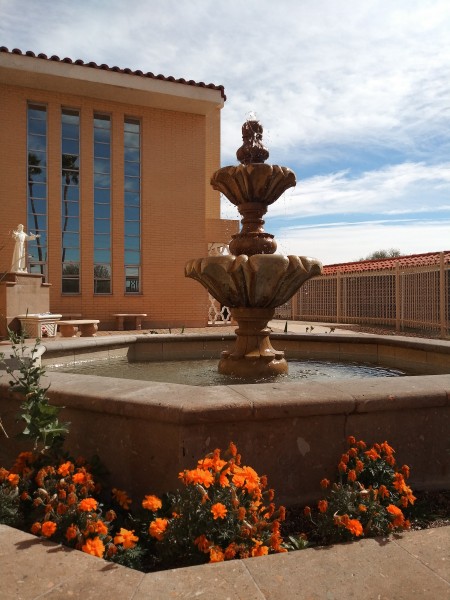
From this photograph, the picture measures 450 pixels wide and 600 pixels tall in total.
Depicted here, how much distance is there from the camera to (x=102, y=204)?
14883 mm

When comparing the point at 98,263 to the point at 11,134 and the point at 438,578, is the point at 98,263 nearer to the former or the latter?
the point at 11,134

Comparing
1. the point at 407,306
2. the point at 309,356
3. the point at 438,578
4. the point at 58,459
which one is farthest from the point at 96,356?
the point at 407,306

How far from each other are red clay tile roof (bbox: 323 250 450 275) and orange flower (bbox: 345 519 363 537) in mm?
13843

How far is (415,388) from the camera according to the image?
2816 millimetres

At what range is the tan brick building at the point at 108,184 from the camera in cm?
1373

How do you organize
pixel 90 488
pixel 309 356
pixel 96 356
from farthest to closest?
pixel 309 356
pixel 96 356
pixel 90 488

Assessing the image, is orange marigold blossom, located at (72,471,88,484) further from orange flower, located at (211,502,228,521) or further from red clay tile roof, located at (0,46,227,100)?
red clay tile roof, located at (0,46,227,100)

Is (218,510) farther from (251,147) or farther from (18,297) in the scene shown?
(18,297)

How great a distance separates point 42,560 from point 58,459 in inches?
30.3

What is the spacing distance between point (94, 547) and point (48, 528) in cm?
20

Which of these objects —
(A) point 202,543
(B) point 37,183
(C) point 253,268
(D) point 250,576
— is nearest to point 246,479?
(A) point 202,543

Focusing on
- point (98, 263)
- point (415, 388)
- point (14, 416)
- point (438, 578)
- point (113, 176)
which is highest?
point (113, 176)

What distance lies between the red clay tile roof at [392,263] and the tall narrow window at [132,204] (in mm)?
8523

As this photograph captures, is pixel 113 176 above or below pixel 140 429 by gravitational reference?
above
